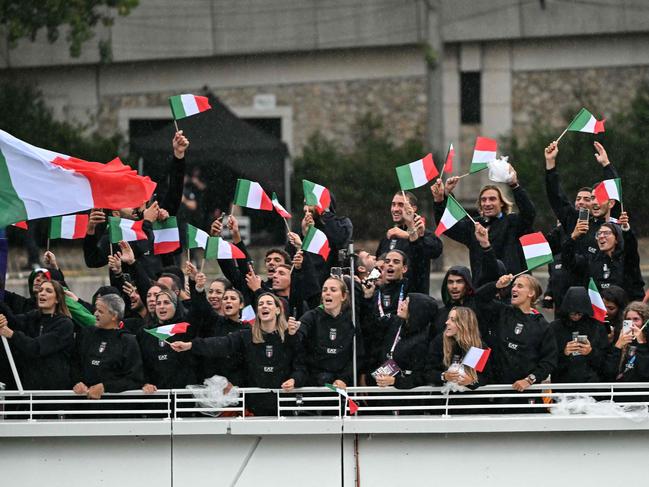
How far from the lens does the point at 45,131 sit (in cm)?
3000

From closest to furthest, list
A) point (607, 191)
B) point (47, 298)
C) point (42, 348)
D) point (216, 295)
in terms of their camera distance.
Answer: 1. point (42, 348)
2. point (47, 298)
3. point (216, 295)
4. point (607, 191)

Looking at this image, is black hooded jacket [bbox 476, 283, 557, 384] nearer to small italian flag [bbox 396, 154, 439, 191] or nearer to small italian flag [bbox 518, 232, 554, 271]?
small italian flag [bbox 518, 232, 554, 271]

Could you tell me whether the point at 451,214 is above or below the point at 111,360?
above

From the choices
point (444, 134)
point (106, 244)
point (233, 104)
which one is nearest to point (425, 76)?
point (444, 134)

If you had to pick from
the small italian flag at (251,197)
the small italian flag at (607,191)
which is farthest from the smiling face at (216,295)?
the small italian flag at (607,191)

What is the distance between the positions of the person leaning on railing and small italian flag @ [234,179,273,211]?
7.37ft

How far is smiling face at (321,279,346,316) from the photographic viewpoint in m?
12.6

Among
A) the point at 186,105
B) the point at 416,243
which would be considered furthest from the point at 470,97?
the point at 416,243

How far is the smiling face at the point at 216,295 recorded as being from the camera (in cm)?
1332

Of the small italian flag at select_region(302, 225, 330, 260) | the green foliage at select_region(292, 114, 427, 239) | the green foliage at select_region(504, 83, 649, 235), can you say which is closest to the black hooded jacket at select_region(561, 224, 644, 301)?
the small italian flag at select_region(302, 225, 330, 260)

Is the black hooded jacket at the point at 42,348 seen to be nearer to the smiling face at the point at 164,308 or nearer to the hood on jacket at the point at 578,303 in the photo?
the smiling face at the point at 164,308

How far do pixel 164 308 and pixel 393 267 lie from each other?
206 centimetres

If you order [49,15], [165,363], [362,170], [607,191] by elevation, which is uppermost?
[49,15]

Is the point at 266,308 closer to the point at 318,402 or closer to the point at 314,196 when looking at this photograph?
the point at 318,402
